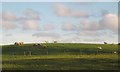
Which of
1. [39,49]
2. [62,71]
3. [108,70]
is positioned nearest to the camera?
[62,71]

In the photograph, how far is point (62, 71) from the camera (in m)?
47.0

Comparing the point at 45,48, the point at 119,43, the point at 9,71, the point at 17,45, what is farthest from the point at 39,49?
the point at 9,71

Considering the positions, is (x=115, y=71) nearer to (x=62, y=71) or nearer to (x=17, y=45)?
(x=62, y=71)

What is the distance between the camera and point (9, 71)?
165 ft

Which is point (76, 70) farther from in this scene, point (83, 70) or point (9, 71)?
point (9, 71)

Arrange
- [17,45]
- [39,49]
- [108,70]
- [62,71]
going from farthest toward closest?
[17,45]
[39,49]
[108,70]
[62,71]

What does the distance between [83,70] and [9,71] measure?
11148 millimetres

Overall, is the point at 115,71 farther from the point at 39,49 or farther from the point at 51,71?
the point at 39,49

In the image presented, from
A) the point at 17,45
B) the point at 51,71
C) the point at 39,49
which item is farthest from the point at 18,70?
the point at 17,45

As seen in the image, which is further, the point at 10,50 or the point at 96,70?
the point at 10,50

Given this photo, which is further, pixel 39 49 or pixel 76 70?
pixel 39 49

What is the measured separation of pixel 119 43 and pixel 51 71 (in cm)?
8101

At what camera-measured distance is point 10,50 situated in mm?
106062

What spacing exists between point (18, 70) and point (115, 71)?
1449cm
